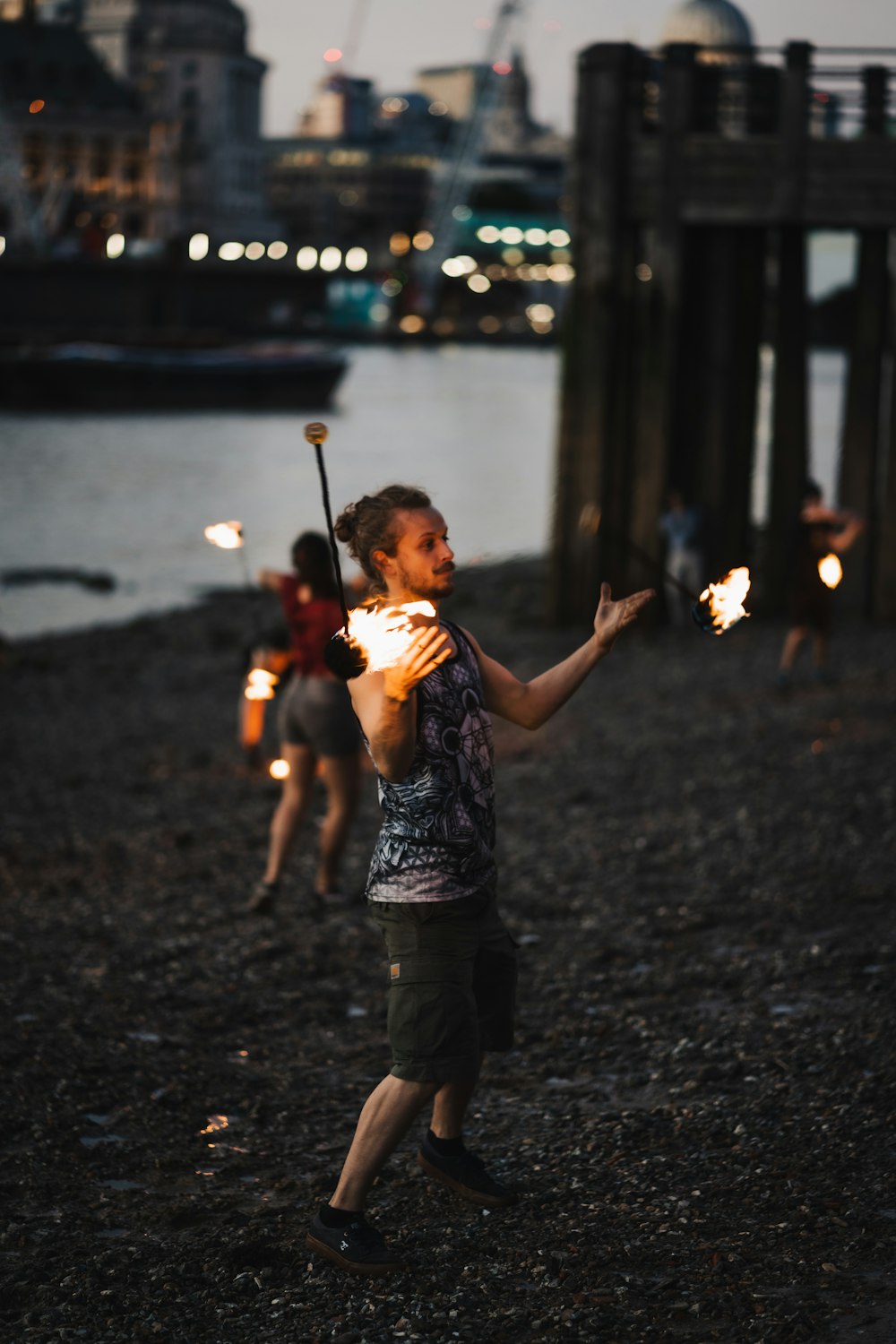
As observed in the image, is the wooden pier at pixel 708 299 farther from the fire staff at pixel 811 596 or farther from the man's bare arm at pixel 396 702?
the man's bare arm at pixel 396 702

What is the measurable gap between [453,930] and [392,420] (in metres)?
69.8

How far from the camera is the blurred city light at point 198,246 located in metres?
146

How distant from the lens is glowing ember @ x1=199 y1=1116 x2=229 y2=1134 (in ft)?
18.7

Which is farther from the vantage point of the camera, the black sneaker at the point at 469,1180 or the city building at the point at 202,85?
the city building at the point at 202,85

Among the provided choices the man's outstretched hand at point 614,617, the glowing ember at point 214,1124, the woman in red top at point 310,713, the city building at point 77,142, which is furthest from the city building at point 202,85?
the man's outstretched hand at point 614,617

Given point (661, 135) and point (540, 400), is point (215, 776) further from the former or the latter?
point (540, 400)

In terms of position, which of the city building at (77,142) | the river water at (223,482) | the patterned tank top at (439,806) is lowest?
the river water at (223,482)

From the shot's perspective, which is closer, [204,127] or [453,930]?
[453,930]

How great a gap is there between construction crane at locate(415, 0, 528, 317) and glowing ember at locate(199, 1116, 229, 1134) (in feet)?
470

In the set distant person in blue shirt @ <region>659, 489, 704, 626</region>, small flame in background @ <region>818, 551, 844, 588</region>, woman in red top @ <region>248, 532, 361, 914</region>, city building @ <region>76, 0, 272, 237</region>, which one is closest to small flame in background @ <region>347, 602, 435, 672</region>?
small flame in background @ <region>818, 551, 844, 588</region>

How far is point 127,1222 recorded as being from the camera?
16.0 ft

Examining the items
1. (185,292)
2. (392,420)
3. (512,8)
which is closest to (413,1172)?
(392,420)

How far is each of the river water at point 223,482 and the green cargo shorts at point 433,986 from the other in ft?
5.04

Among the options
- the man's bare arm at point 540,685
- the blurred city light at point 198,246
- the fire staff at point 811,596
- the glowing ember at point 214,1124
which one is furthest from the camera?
the blurred city light at point 198,246
